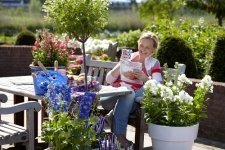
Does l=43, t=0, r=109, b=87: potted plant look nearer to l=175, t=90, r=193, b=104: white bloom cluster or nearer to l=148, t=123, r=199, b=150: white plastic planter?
l=175, t=90, r=193, b=104: white bloom cluster

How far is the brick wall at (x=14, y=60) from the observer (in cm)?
1170

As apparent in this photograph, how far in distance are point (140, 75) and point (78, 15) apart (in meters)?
1.01

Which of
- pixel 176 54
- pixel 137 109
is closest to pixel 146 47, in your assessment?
pixel 137 109

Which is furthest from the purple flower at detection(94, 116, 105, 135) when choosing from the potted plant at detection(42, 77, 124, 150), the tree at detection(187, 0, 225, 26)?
the tree at detection(187, 0, 225, 26)

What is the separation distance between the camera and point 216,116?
6.34m

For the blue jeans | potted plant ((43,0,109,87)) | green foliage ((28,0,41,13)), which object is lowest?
green foliage ((28,0,41,13))

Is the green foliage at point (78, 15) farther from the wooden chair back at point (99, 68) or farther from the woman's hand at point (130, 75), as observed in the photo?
the wooden chair back at point (99, 68)

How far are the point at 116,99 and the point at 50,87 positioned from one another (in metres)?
1.42

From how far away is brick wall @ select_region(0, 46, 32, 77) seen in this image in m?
11.7

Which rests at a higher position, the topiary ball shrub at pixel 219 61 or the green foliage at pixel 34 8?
the topiary ball shrub at pixel 219 61

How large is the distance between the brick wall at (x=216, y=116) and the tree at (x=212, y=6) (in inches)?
533

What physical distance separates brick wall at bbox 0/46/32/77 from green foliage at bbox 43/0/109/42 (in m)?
7.37

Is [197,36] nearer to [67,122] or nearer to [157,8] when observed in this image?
[67,122]

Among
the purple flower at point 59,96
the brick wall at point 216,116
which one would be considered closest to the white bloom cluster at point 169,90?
the purple flower at point 59,96
